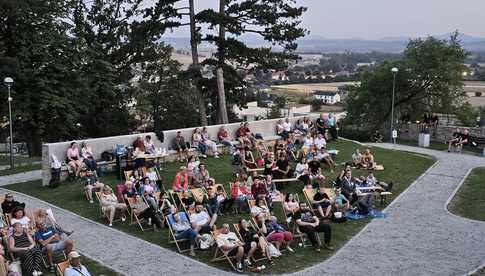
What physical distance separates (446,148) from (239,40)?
39.8 ft

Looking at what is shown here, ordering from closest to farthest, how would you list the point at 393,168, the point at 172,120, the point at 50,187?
the point at 50,187
the point at 393,168
the point at 172,120

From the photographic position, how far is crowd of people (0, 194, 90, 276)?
31.6 ft

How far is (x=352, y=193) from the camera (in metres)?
15.5

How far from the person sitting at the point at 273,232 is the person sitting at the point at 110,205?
3.69 meters

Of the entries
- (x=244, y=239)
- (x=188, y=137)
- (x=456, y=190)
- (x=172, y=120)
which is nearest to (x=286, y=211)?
(x=244, y=239)

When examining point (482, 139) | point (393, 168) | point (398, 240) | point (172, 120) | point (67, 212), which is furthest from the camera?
point (172, 120)

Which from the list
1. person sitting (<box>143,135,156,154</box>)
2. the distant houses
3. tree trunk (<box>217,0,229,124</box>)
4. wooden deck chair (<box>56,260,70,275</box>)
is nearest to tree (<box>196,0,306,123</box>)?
tree trunk (<box>217,0,229,124</box>)

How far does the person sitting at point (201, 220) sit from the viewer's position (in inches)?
474

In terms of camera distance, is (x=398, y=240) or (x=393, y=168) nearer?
(x=398, y=240)

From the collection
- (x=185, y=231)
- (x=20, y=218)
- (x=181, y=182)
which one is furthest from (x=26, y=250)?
(x=181, y=182)

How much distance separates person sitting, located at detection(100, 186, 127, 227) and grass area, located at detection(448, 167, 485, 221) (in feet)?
30.4

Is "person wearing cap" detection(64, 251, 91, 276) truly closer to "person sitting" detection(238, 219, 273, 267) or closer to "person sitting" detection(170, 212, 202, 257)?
"person sitting" detection(170, 212, 202, 257)

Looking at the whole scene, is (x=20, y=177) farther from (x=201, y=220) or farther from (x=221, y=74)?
(x=221, y=74)

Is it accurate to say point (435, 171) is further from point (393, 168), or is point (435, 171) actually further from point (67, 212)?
point (67, 212)
